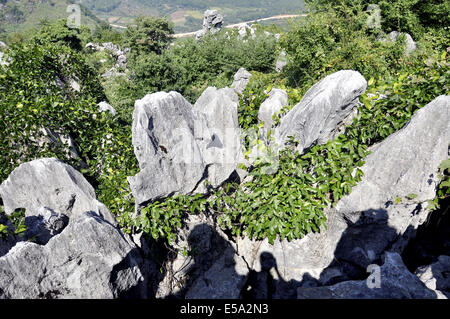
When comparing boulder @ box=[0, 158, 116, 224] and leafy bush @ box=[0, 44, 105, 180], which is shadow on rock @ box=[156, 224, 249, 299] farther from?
leafy bush @ box=[0, 44, 105, 180]

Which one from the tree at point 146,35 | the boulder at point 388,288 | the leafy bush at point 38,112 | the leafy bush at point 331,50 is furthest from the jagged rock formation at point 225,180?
the tree at point 146,35

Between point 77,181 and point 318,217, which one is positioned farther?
point 77,181

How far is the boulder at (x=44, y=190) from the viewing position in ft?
18.7

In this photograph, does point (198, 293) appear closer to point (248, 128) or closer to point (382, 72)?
point (248, 128)

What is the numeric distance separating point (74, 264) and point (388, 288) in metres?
4.42

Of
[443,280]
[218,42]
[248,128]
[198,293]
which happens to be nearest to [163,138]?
[248,128]

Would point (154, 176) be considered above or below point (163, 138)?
below

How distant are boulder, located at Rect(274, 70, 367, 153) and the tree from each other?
34613 millimetres

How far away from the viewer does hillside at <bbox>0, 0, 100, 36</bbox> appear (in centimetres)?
15555

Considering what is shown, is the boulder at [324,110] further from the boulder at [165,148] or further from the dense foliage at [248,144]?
the boulder at [165,148]

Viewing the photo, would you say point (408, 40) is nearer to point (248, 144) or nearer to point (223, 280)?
point (248, 144)
